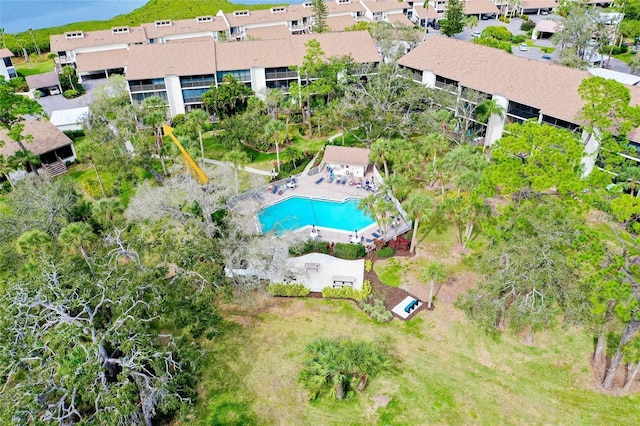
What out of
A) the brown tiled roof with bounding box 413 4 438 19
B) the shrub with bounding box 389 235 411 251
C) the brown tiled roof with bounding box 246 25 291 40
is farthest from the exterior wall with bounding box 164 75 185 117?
the brown tiled roof with bounding box 413 4 438 19

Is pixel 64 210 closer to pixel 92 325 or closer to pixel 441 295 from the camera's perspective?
pixel 92 325

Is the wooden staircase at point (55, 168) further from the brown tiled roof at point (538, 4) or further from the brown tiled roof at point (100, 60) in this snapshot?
the brown tiled roof at point (538, 4)

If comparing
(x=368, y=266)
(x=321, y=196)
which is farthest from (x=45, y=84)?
(x=368, y=266)

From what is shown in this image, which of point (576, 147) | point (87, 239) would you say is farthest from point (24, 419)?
point (576, 147)

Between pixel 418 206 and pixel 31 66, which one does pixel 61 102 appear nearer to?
pixel 31 66

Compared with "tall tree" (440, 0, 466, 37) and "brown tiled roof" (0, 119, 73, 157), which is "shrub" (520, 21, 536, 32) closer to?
"tall tree" (440, 0, 466, 37)
